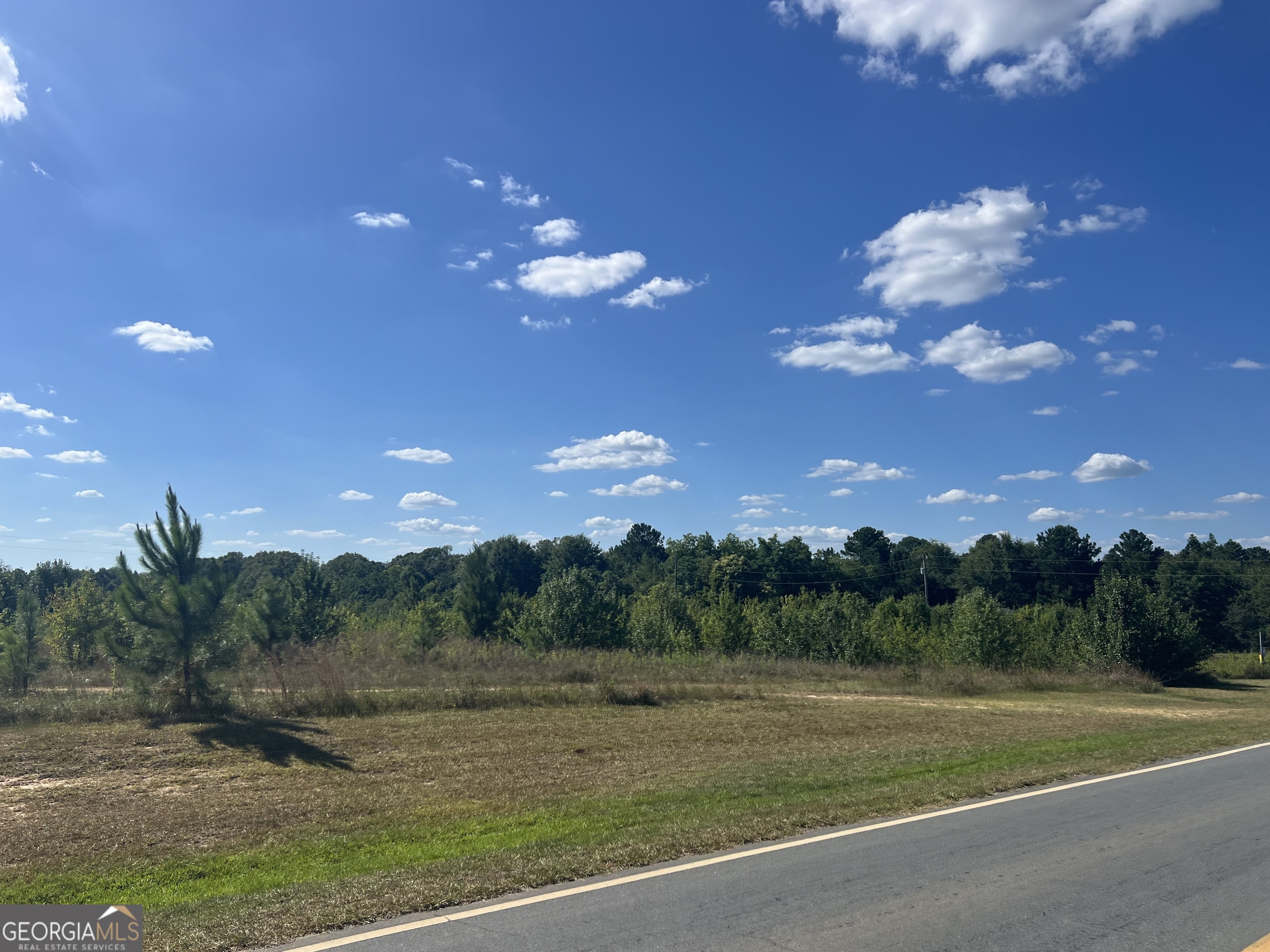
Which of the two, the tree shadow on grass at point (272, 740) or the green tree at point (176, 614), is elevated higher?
the green tree at point (176, 614)

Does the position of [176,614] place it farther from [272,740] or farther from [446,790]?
[446,790]

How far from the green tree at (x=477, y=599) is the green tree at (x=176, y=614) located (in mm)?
24987

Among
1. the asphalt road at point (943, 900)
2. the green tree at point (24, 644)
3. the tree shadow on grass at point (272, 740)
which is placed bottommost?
the tree shadow on grass at point (272, 740)

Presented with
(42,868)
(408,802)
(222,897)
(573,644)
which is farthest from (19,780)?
(573,644)

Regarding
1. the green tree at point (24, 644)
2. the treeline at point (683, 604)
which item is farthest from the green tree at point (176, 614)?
the green tree at point (24, 644)

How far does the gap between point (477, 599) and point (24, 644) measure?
74.6ft

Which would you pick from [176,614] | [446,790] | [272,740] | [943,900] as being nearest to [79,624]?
[176,614]

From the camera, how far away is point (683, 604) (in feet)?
185

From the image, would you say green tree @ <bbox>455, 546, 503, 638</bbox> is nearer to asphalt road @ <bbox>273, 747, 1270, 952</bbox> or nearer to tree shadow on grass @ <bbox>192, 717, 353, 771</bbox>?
tree shadow on grass @ <bbox>192, 717, 353, 771</bbox>

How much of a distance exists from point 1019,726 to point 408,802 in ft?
54.5

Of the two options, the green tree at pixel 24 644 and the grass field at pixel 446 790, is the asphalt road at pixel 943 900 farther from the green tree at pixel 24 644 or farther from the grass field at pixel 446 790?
the green tree at pixel 24 644

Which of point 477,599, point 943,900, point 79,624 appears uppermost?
point 477,599

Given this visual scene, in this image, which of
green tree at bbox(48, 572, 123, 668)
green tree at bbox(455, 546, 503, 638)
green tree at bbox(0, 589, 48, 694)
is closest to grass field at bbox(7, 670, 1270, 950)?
green tree at bbox(0, 589, 48, 694)

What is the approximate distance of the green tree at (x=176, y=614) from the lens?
69.0 ft
